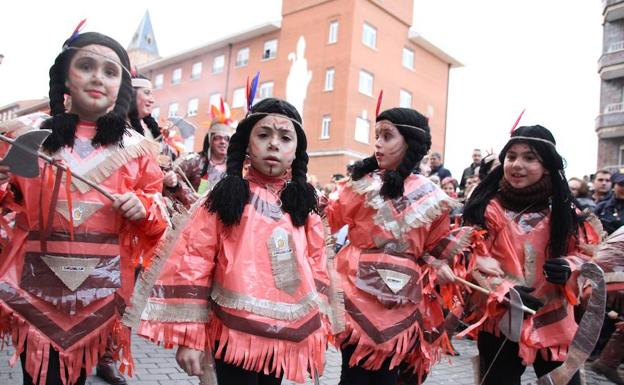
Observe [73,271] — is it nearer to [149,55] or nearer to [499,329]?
[499,329]

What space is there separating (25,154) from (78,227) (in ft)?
1.58

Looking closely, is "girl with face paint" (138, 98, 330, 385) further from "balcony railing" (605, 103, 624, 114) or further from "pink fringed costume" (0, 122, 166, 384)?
"balcony railing" (605, 103, 624, 114)

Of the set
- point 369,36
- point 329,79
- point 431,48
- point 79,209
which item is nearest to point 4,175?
point 79,209

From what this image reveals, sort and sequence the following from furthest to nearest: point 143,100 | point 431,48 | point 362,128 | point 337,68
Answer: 1. point 431,48
2. point 362,128
3. point 337,68
4. point 143,100

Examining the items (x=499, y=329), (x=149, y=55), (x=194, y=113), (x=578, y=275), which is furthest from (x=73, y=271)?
(x=149, y=55)

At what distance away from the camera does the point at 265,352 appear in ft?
7.86

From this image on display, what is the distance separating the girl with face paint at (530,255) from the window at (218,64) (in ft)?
99.1

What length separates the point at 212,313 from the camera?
254 cm

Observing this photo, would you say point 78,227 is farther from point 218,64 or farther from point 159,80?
point 159,80

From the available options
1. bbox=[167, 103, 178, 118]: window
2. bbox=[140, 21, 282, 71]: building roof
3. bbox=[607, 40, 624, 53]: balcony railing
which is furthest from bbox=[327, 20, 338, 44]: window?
bbox=[167, 103, 178, 118]: window

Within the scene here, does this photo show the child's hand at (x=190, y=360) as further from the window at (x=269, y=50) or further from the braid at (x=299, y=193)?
the window at (x=269, y=50)

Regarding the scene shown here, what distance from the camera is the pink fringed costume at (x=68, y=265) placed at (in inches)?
98.0

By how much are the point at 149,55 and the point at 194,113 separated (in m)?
30.6

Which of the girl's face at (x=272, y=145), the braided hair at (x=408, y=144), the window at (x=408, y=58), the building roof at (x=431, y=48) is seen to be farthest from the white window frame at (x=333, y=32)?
the girl's face at (x=272, y=145)
